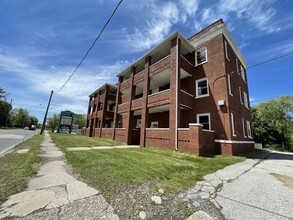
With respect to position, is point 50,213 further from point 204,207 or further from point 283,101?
point 283,101

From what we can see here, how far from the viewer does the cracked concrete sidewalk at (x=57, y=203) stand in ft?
7.73

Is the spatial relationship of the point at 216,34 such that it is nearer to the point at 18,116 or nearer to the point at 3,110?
the point at 3,110

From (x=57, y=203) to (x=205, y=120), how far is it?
454 inches

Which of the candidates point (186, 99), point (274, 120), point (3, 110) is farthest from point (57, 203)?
point (3, 110)

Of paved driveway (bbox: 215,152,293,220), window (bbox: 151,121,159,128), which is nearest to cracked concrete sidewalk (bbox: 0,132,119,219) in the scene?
paved driveway (bbox: 215,152,293,220)

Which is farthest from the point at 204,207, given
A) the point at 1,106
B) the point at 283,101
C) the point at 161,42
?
the point at 1,106

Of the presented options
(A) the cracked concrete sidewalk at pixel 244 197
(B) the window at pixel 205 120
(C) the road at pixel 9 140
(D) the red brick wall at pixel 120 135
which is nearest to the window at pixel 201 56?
(B) the window at pixel 205 120

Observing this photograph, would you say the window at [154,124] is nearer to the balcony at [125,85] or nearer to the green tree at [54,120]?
the balcony at [125,85]

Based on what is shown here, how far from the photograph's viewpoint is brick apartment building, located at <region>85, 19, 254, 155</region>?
33.9ft

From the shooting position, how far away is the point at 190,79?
13.8m

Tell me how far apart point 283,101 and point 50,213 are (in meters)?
35.9

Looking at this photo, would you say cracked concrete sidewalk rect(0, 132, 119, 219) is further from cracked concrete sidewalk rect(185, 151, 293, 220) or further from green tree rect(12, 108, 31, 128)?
green tree rect(12, 108, 31, 128)

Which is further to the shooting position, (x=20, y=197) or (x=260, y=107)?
(x=260, y=107)

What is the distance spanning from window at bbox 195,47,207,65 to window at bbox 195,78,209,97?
194 cm
